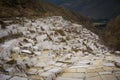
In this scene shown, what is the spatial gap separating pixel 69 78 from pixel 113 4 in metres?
50.5

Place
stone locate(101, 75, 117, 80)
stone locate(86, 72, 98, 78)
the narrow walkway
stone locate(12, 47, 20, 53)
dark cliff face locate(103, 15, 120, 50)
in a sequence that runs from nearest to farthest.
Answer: stone locate(101, 75, 117, 80) → the narrow walkway → stone locate(86, 72, 98, 78) → stone locate(12, 47, 20, 53) → dark cliff face locate(103, 15, 120, 50)

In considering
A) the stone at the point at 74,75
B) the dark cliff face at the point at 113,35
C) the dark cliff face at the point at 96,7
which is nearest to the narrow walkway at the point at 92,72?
the stone at the point at 74,75

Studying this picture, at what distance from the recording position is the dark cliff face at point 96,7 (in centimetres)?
4744

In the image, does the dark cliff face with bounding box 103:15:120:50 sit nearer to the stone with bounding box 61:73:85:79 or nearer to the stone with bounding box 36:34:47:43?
A: the stone with bounding box 36:34:47:43

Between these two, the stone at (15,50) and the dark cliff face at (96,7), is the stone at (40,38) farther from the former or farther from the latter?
the dark cliff face at (96,7)

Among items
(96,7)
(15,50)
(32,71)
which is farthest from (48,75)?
(96,7)

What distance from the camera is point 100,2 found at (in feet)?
179

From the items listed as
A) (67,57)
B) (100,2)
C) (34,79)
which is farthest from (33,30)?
(100,2)

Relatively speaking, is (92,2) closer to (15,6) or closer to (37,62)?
(15,6)

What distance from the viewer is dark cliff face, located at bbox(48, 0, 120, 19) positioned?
4744 cm

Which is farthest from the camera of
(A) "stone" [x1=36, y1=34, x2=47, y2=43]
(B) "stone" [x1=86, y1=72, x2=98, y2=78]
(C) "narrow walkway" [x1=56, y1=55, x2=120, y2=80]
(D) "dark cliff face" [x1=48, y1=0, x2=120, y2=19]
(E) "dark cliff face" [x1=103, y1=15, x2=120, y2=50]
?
(D) "dark cliff face" [x1=48, y1=0, x2=120, y2=19]

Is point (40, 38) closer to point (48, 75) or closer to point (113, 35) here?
point (48, 75)

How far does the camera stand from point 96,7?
53.9 metres

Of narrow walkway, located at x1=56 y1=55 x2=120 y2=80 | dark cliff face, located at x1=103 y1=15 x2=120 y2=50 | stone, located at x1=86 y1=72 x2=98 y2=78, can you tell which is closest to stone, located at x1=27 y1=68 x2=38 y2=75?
narrow walkway, located at x1=56 y1=55 x2=120 y2=80
